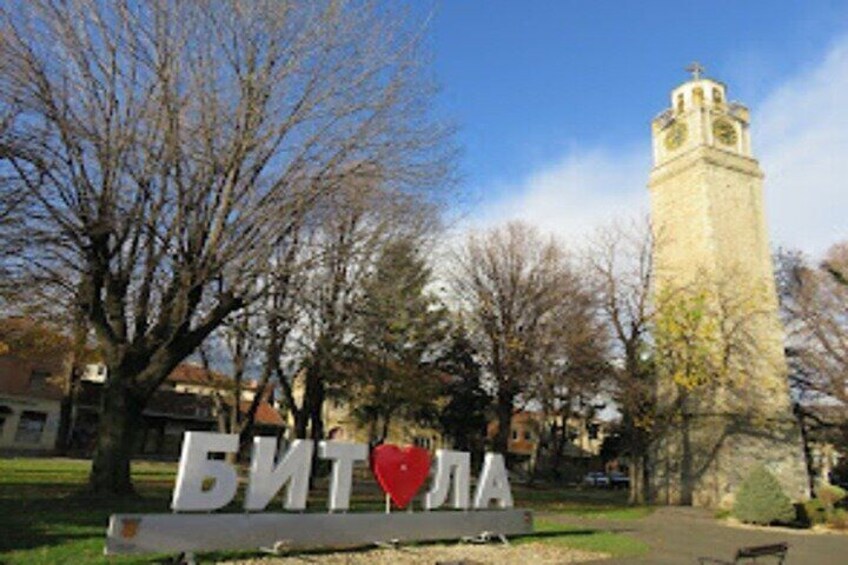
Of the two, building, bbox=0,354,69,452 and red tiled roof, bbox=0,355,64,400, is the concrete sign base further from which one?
red tiled roof, bbox=0,355,64,400

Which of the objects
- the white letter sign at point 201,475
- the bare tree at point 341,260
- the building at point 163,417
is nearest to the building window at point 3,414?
the building at point 163,417

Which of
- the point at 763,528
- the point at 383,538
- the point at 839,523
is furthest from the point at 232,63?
the point at 839,523

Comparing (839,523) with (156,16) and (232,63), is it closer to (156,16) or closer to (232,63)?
(232,63)

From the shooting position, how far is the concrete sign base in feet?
24.2

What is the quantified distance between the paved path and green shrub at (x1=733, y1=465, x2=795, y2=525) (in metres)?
0.77

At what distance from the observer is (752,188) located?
3075cm

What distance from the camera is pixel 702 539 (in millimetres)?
14602

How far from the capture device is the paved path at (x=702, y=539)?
11805 millimetres

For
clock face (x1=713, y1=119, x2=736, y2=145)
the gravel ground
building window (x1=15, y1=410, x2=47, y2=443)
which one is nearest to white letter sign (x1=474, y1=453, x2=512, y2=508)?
the gravel ground

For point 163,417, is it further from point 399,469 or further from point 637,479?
point 399,469

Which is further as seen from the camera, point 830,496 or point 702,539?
point 830,496

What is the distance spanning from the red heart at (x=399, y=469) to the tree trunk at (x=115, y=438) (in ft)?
17.6

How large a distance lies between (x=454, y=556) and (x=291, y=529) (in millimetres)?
2663

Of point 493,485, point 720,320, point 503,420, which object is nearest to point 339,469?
point 493,485
